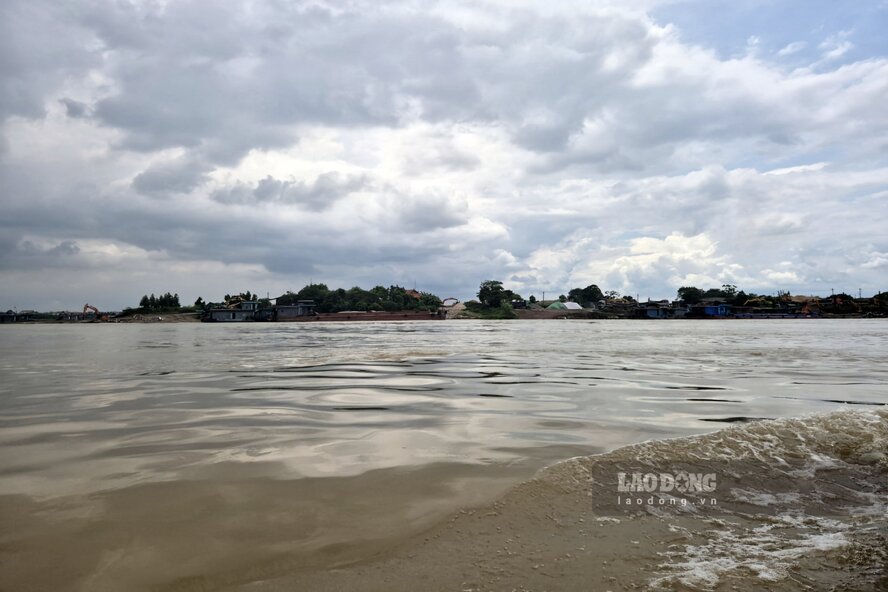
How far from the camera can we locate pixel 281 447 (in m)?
5.14

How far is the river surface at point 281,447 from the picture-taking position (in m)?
2.90

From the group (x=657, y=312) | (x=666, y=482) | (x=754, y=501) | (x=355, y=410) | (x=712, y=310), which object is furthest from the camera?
(x=657, y=312)

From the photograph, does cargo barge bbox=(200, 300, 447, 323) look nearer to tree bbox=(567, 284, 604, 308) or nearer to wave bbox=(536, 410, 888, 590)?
tree bbox=(567, 284, 604, 308)

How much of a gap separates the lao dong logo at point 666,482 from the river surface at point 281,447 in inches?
27.7

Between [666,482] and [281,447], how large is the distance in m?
3.67

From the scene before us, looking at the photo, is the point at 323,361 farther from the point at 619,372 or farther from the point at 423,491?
the point at 423,491

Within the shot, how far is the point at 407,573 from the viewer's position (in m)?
2.61

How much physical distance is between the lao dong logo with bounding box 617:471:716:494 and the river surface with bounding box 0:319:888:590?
70 cm

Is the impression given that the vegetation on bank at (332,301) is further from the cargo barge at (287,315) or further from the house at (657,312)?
the house at (657,312)

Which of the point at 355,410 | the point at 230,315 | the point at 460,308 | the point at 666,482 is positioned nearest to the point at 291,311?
the point at 230,315

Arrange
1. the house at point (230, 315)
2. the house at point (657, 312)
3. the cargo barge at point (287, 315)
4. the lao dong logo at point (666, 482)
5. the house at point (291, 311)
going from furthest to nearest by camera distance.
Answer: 1. the house at point (657, 312)
2. the house at point (291, 311)
3. the cargo barge at point (287, 315)
4. the house at point (230, 315)
5. the lao dong logo at point (666, 482)

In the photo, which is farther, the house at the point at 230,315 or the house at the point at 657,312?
the house at the point at 657,312

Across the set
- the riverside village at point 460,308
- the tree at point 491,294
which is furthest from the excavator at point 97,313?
the tree at point 491,294

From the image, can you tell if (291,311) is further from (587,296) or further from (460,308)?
(587,296)
